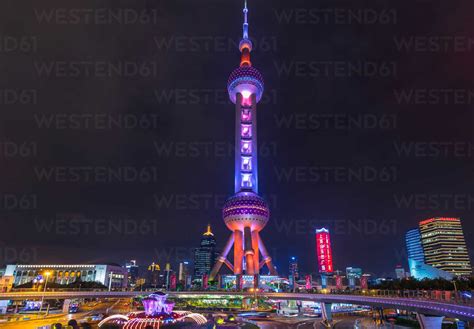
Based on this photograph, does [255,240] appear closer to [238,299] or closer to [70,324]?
[238,299]

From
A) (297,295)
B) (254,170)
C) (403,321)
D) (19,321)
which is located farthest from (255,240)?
(19,321)

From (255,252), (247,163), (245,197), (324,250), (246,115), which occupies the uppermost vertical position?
(246,115)

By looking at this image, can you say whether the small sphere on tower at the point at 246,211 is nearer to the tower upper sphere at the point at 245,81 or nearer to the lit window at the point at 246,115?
the lit window at the point at 246,115

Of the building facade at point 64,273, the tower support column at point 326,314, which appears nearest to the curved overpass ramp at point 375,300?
the tower support column at point 326,314

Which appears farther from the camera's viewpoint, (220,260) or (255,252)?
(220,260)

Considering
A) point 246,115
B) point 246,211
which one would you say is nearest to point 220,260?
point 246,211

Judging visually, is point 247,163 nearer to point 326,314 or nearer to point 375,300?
point 326,314

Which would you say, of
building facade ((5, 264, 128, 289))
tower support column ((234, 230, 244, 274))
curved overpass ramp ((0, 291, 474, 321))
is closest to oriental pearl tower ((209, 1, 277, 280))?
tower support column ((234, 230, 244, 274))
